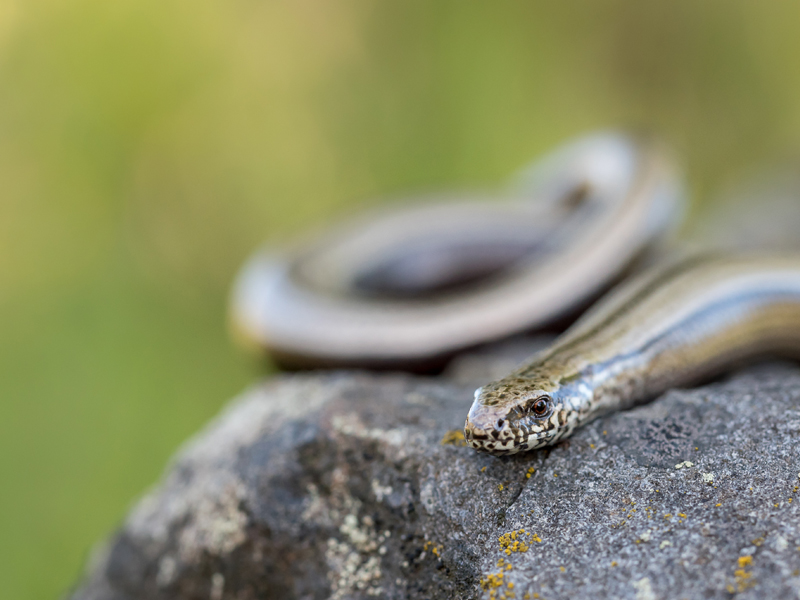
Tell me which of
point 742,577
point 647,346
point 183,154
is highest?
point 183,154

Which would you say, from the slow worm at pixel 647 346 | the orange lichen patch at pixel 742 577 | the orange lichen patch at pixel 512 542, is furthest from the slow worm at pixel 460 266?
the orange lichen patch at pixel 742 577

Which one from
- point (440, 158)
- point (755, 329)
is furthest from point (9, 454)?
point (755, 329)

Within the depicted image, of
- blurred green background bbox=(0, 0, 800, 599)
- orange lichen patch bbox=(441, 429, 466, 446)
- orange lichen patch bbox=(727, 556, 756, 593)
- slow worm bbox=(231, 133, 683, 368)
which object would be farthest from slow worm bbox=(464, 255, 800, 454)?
blurred green background bbox=(0, 0, 800, 599)

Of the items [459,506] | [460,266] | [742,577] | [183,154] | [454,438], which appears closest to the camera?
[742,577]

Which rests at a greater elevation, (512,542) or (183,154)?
(183,154)

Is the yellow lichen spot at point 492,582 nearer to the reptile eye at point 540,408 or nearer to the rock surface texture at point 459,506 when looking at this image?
the rock surface texture at point 459,506

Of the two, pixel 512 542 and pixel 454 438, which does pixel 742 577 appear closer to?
pixel 512 542

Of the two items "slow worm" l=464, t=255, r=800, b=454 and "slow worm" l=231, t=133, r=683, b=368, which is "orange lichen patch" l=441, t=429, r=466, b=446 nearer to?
"slow worm" l=464, t=255, r=800, b=454

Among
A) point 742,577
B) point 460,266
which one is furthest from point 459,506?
point 460,266
